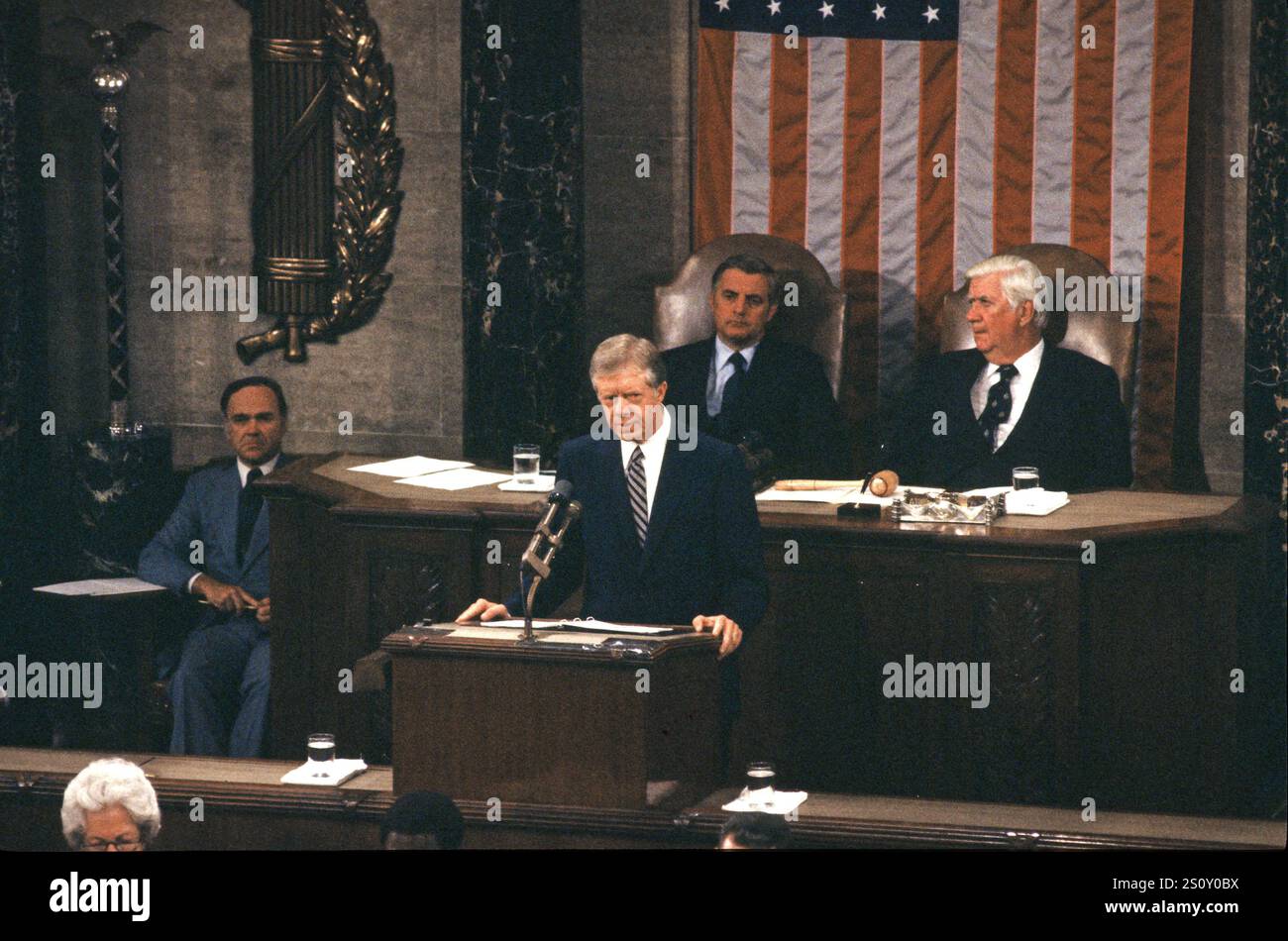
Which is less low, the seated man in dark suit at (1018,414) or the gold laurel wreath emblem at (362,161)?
the gold laurel wreath emblem at (362,161)

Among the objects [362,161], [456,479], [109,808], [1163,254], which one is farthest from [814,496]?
[362,161]

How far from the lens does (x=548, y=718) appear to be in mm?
5242

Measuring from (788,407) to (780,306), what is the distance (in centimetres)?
57

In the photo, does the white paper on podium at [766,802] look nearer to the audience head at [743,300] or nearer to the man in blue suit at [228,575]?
the man in blue suit at [228,575]

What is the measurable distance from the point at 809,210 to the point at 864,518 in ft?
8.43

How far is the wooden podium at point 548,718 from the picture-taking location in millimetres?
5188

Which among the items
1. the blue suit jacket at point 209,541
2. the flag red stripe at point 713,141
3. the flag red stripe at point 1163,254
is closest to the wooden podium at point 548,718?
the blue suit jacket at point 209,541

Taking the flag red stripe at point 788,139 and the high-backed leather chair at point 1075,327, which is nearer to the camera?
the high-backed leather chair at point 1075,327

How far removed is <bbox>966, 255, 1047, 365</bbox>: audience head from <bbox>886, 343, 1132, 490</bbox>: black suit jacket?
0.12m

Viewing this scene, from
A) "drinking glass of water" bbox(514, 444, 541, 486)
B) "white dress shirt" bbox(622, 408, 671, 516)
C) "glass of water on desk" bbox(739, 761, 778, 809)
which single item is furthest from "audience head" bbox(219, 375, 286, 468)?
"glass of water on desk" bbox(739, 761, 778, 809)

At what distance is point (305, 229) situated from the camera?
943 centimetres

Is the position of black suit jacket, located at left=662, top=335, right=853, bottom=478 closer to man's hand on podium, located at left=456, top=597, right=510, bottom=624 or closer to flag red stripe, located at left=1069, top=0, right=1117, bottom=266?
flag red stripe, located at left=1069, top=0, right=1117, bottom=266

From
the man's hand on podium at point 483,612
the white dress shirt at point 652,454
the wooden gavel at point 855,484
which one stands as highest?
the white dress shirt at point 652,454

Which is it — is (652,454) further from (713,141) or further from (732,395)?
(713,141)
